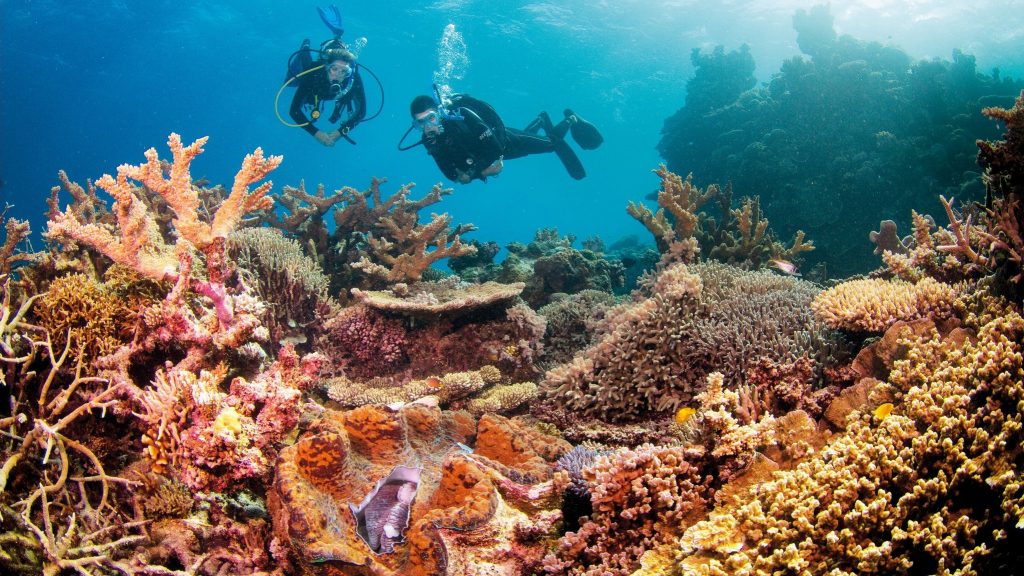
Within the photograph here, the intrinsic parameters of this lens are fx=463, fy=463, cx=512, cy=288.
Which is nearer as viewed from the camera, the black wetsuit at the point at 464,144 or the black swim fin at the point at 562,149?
the black wetsuit at the point at 464,144

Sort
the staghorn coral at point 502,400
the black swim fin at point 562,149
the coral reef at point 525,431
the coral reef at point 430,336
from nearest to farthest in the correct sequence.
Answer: the coral reef at point 525,431, the staghorn coral at point 502,400, the coral reef at point 430,336, the black swim fin at point 562,149

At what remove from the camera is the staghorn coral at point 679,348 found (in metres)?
4.15

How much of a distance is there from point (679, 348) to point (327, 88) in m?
8.70

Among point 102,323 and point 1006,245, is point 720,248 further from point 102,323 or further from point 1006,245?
point 102,323

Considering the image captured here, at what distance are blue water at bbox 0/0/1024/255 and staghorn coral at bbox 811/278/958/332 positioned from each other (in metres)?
15.8

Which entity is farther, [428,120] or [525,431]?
[428,120]

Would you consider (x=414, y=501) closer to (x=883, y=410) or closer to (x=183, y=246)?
(x=183, y=246)

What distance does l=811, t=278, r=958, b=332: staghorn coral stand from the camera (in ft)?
11.7

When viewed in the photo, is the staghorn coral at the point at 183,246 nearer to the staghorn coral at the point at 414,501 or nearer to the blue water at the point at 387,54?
the staghorn coral at the point at 414,501

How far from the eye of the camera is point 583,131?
15.5 metres

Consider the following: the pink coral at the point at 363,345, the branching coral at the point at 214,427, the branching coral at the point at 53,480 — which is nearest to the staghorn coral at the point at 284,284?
the pink coral at the point at 363,345

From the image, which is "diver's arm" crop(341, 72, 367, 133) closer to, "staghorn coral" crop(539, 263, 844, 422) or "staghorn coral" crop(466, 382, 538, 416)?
"staghorn coral" crop(466, 382, 538, 416)

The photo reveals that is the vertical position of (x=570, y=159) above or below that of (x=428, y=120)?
above

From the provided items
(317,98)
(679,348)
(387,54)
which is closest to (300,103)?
(317,98)
